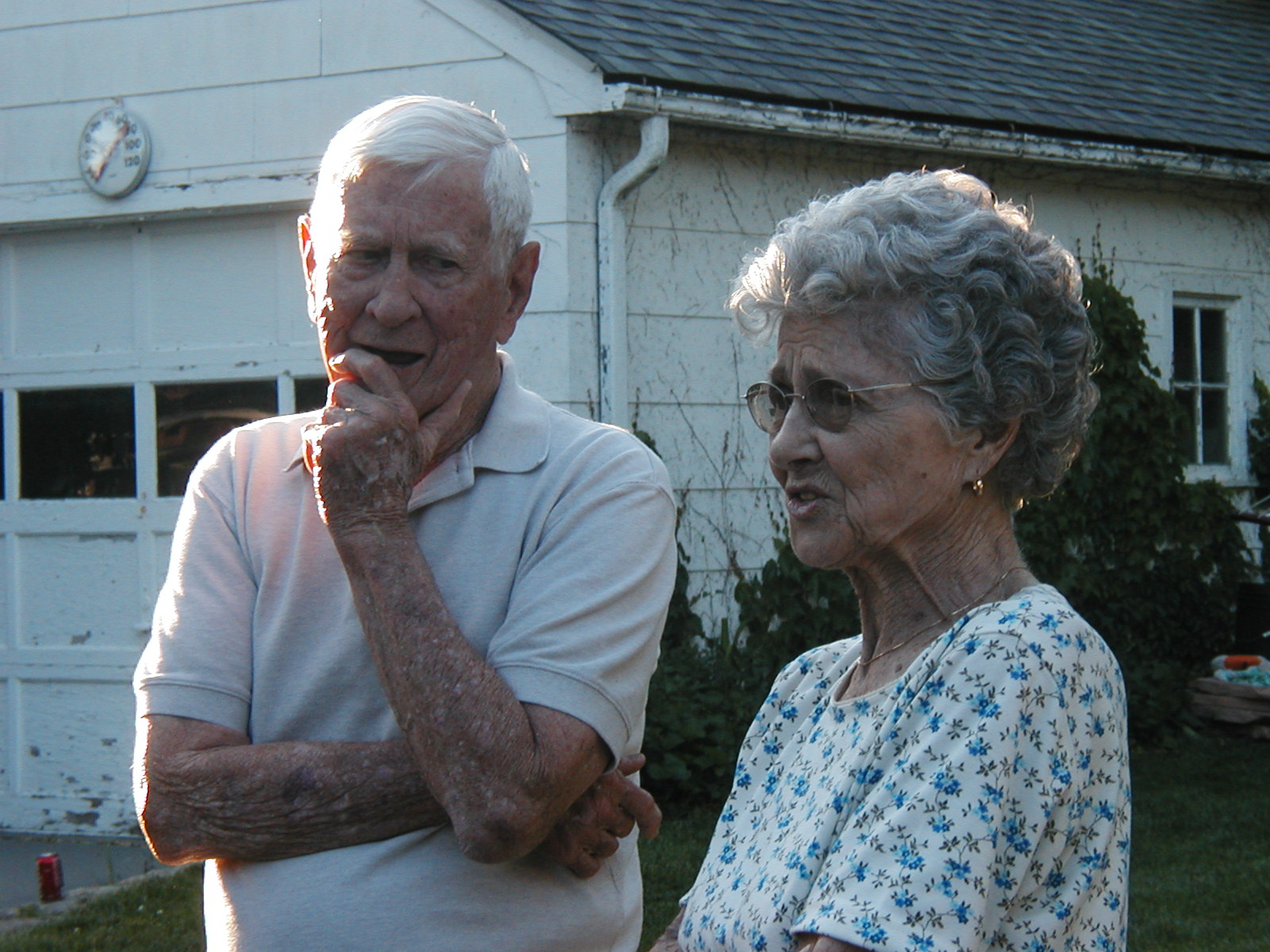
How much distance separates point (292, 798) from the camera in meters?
2.11

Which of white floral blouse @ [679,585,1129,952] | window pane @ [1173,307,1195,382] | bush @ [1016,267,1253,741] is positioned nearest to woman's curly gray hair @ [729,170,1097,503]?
white floral blouse @ [679,585,1129,952]

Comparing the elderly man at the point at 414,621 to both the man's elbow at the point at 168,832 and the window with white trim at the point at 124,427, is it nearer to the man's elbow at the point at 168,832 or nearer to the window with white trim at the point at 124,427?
the man's elbow at the point at 168,832

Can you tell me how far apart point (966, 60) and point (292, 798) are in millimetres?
7843

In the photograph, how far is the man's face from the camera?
2.28 m

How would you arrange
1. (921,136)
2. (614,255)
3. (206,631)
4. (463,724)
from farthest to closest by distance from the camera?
(921,136)
(614,255)
(206,631)
(463,724)

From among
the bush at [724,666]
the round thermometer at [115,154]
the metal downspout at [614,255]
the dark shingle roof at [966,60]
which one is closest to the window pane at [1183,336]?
the dark shingle roof at [966,60]

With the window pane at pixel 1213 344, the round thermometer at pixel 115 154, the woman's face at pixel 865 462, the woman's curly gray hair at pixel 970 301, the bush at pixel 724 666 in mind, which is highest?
the round thermometer at pixel 115 154

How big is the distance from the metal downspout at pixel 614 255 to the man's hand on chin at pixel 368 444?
4.35m

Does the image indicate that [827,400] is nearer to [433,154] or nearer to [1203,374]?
[433,154]

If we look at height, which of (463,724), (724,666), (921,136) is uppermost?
(921,136)

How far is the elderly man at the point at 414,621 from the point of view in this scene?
6.77ft

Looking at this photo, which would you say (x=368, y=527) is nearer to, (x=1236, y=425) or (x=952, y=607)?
(x=952, y=607)

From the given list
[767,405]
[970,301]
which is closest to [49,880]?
[767,405]

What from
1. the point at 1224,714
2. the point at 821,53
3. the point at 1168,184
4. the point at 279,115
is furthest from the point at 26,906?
the point at 1168,184
